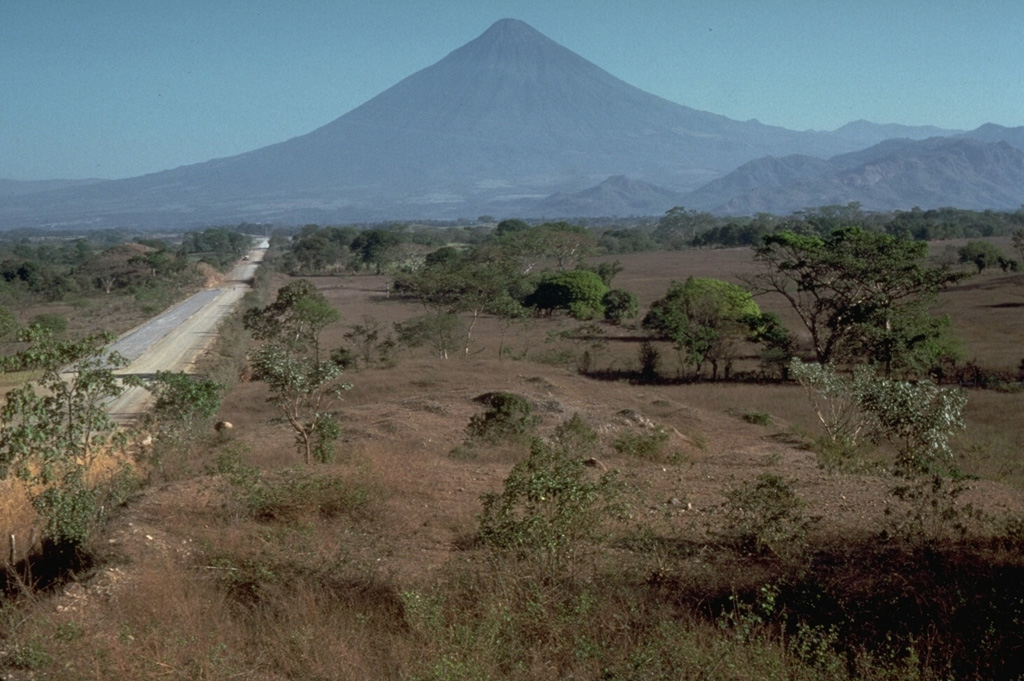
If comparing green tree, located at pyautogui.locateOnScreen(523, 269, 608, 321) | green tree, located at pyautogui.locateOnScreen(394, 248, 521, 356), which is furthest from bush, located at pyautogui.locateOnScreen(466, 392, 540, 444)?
green tree, located at pyautogui.locateOnScreen(523, 269, 608, 321)

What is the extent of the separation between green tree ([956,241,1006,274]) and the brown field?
4574 cm

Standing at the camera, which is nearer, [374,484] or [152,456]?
[374,484]

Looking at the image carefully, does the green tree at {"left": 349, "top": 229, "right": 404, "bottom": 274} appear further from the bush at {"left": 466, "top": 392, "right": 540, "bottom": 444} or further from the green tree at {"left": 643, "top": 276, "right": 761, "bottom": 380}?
the bush at {"left": 466, "top": 392, "right": 540, "bottom": 444}

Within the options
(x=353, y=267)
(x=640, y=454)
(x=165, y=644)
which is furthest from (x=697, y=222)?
(x=165, y=644)

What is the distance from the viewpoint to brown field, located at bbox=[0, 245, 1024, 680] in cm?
485

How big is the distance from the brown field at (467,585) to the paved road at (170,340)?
432 inches

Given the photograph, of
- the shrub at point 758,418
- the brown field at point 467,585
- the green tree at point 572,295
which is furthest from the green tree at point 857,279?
the brown field at point 467,585

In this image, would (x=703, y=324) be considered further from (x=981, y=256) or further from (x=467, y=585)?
(x=981, y=256)

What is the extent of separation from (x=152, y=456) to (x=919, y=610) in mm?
8251

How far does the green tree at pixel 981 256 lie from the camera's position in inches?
2036

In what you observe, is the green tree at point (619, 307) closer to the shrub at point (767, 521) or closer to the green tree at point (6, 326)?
the green tree at point (6, 326)

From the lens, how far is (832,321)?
25672 millimetres

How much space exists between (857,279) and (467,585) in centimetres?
2232

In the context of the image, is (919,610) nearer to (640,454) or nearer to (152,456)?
(640,454)
